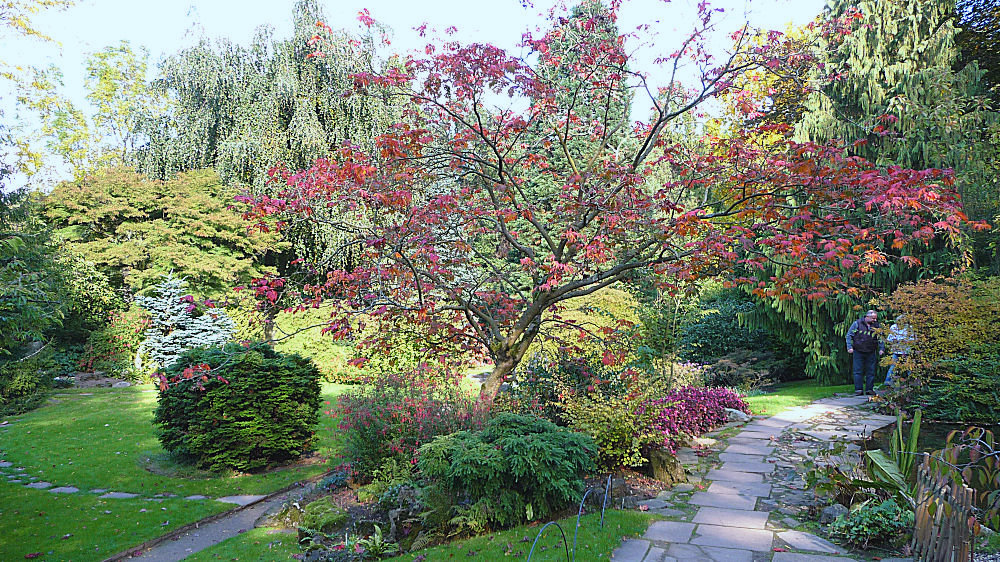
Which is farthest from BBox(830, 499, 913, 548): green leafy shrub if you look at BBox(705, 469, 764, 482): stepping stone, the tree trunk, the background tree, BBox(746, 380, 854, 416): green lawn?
the background tree

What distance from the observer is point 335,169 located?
16.8ft

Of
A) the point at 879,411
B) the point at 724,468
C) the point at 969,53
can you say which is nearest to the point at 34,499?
the point at 724,468

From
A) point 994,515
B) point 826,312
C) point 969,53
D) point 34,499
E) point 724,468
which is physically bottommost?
point 34,499

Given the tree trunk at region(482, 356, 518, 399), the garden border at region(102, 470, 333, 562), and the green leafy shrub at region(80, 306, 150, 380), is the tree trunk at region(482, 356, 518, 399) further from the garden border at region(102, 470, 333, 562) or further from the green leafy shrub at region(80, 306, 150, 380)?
the green leafy shrub at region(80, 306, 150, 380)

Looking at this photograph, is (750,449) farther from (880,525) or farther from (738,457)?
(880,525)

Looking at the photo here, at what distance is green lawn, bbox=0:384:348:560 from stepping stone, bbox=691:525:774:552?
4367 mm

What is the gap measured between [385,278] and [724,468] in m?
3.70

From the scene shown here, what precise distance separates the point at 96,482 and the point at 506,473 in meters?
4.87

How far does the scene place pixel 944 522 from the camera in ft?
8.28

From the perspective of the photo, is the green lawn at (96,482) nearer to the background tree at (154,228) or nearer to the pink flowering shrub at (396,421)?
the pink flowering shrub at (396,421)

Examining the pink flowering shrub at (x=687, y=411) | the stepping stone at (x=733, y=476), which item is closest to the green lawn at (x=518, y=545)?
the stepping stone at (x=733, y=476)

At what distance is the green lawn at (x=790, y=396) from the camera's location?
28.2 ft

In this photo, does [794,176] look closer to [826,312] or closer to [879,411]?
[879,411]

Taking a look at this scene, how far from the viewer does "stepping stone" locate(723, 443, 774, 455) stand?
594 cm
